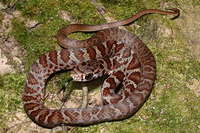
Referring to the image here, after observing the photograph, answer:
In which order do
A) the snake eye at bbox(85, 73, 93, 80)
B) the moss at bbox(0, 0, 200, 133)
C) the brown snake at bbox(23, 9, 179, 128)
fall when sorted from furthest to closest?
the snake eye at bbox(85, 73, 93, 80) → the moss at bbox(0, 0, 200, 133) → the brown snake at bbox(23, 9, 179, 128)

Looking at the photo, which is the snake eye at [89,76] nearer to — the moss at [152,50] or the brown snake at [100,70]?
the brown snake at [100,70]

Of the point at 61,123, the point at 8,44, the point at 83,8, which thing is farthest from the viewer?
the point at 83,8

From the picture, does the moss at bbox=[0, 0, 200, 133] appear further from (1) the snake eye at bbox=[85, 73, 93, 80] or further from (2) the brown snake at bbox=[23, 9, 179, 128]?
(1) the snake eye at bbox=[85, 73, 93, 80]

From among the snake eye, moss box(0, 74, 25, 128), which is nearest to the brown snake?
the snake eye

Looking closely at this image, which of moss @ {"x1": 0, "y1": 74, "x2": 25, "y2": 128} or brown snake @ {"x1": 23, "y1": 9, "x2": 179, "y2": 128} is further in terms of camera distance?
moss @ {"x1": 0, "y1": 74, "x2": 25, "y2": 128}

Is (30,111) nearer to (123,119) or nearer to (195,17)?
(123,119)

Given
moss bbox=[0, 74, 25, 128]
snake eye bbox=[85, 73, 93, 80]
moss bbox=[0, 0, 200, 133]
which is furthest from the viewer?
snake eye bbox=[85, 73, 93, 80]

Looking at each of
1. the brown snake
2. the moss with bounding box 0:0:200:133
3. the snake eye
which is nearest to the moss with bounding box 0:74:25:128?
the moss with bounding box 0:0:200:133

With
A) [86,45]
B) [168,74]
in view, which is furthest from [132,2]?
[168,74]

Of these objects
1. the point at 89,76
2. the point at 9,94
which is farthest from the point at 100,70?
the point at 9,94
